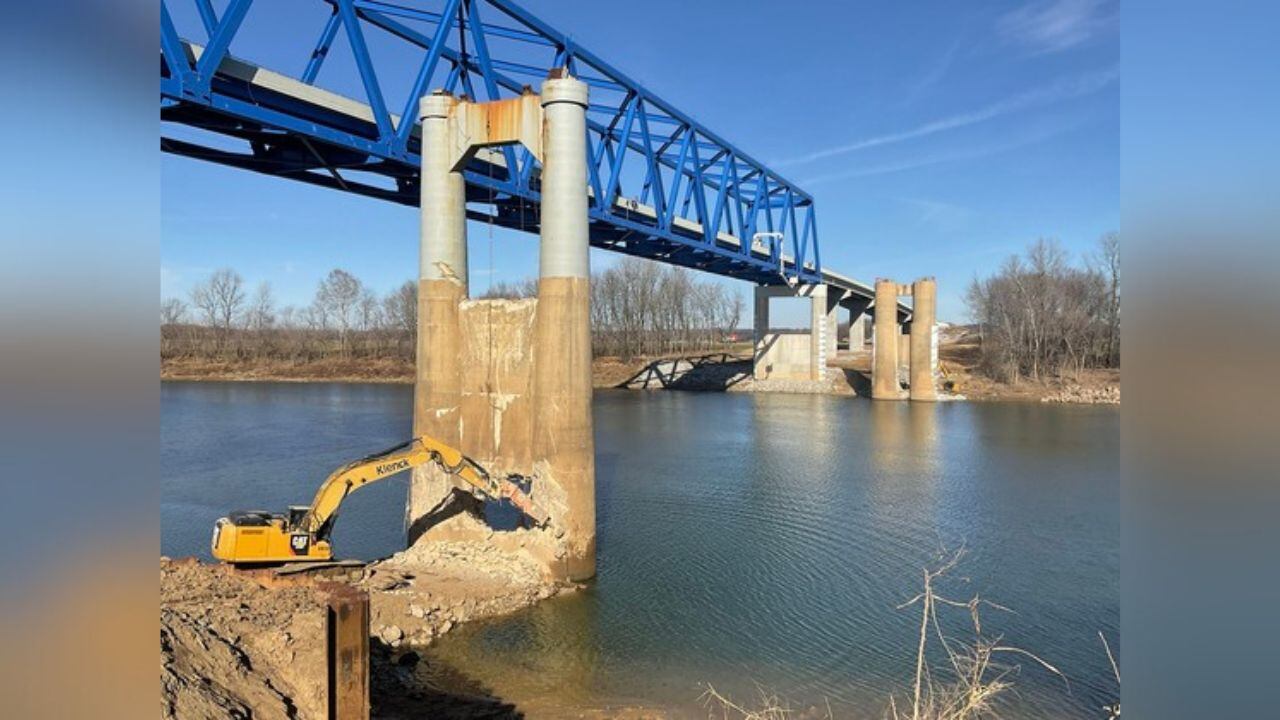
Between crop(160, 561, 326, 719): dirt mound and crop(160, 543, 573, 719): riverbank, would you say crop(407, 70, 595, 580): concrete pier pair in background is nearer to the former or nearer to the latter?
crop(160, 543, 573, 719): riverbank

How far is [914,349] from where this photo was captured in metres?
58.2

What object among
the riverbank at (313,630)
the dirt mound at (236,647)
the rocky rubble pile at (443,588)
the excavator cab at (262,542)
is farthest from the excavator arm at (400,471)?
the dirt mound at (236,647)

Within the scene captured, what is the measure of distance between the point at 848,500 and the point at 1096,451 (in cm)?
1651

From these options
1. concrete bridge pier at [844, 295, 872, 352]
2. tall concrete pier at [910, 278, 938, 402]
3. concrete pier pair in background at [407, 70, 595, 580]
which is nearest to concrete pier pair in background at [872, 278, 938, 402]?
tall concrete pier at [910, 278, 938, 402]

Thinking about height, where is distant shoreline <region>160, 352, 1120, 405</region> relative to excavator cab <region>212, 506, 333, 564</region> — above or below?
above

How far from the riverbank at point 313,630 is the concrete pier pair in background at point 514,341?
139cm

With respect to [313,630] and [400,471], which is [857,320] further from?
[313,630]

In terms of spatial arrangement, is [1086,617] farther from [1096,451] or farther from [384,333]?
[384,333]

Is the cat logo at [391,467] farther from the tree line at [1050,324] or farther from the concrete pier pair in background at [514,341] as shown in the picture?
the tree line at [1050,324]

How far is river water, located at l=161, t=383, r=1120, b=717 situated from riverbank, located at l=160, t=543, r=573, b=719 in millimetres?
548

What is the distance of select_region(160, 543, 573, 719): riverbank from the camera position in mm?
7438
